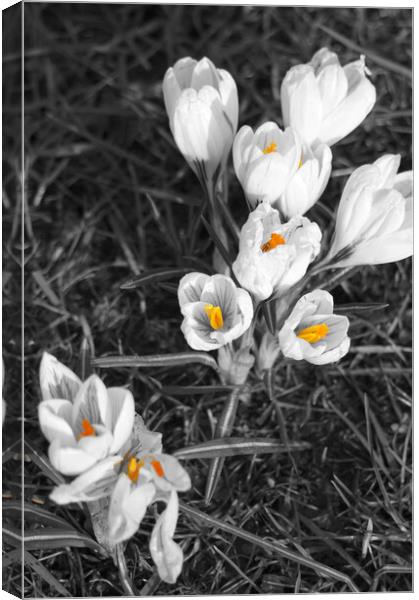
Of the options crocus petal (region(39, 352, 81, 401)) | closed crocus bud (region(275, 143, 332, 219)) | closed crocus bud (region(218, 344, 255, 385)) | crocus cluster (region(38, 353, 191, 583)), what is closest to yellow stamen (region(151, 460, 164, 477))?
crocus cluster (region(38, 353, 191, 583))

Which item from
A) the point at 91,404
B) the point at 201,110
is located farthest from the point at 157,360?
the point at 201,110

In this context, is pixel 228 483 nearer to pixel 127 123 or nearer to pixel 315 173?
pixel 315 173

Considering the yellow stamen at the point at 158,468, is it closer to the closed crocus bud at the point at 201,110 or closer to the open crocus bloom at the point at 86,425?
the open crocus bloom at the point at 86,425

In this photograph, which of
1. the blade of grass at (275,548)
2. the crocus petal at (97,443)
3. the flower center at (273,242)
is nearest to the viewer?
the crocus petal at (97,443)

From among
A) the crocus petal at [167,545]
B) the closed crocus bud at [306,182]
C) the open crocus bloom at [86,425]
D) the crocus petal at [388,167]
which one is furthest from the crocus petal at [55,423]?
the crocus petal at [388,167]

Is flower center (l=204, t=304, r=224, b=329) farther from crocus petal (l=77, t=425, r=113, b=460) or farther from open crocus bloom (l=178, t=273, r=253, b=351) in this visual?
crocus petal (l=77, t=425, r=113, b=460)
